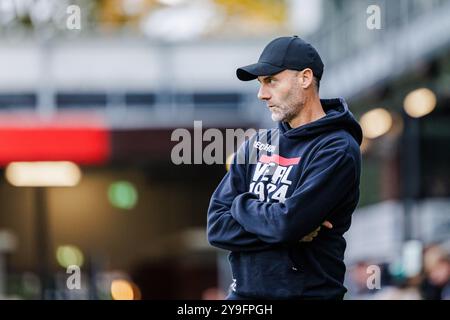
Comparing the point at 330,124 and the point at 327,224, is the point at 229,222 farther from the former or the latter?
the point at 330,124

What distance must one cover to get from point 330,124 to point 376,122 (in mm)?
15728

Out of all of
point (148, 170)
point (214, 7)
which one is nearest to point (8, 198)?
point (148, 170)

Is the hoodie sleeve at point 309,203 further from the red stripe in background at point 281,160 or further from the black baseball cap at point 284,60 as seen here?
the black baseball cap at point 284,60

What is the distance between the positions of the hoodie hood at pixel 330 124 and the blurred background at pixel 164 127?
8.15 meters

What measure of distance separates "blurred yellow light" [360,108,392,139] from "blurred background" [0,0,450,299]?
4cm

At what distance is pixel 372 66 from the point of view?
62.5ft

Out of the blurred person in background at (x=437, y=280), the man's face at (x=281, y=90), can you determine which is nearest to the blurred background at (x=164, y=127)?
the blurred person in background at (x=437, y=280)

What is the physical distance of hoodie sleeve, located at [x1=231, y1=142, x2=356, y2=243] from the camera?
15.8 feet

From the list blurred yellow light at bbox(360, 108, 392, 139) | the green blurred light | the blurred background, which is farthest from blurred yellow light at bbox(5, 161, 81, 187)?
blurred yellow light at bbox(360, 108, 392, 139)

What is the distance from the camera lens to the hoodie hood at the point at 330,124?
16.3 ft

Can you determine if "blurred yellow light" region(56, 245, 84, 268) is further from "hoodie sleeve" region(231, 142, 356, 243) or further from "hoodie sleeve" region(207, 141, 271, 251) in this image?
"hoodie sleeve" region(231, 142, 356, 243)

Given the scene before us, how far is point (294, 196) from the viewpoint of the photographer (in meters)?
4.83

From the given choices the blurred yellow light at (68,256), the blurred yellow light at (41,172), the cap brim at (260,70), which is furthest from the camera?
the blurred yellow light at (68,256)

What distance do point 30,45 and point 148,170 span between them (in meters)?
6.09
